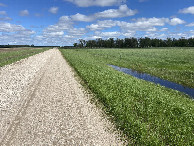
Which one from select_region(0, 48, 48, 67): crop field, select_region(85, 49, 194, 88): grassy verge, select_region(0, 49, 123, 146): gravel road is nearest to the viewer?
select_region(0, 49, 123, 146): gravel road

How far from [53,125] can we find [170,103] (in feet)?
30.5

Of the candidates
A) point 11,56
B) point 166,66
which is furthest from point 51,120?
point 11,56

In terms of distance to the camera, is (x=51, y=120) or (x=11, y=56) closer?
(x=51, y=120)

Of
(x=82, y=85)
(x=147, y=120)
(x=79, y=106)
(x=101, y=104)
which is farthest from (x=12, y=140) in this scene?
(x=82, y=85)

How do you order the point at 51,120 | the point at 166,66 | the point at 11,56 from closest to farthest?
the point at 51,120 < the point at 166,66 < the point at 11,56

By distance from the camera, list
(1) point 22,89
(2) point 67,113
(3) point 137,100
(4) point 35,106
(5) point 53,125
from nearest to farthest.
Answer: (5) point 53,125
(2) point 67,113
(4) point 35,106
(3) point 137,100
(1) point 22,89

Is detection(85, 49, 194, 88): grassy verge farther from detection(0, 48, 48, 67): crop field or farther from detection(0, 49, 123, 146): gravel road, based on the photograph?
detection(0, 48, 48, 67): crop field

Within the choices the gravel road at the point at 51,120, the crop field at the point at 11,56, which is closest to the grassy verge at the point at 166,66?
the gravel road at the point at 51,120

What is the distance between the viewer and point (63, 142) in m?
8.52

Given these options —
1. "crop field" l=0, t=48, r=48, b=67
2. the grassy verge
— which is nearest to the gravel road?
the grassy verge

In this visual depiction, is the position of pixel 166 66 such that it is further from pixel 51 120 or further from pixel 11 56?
pixel 11 56

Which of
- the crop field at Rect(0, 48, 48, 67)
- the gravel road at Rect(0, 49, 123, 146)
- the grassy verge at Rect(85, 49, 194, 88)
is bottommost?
the gravel road at Rect(0, 49, 123, 146)

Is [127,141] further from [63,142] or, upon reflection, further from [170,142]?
[63,142]

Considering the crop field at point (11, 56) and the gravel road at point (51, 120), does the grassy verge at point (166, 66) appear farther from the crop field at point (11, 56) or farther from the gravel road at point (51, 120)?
the crop field at point (11, 56)
